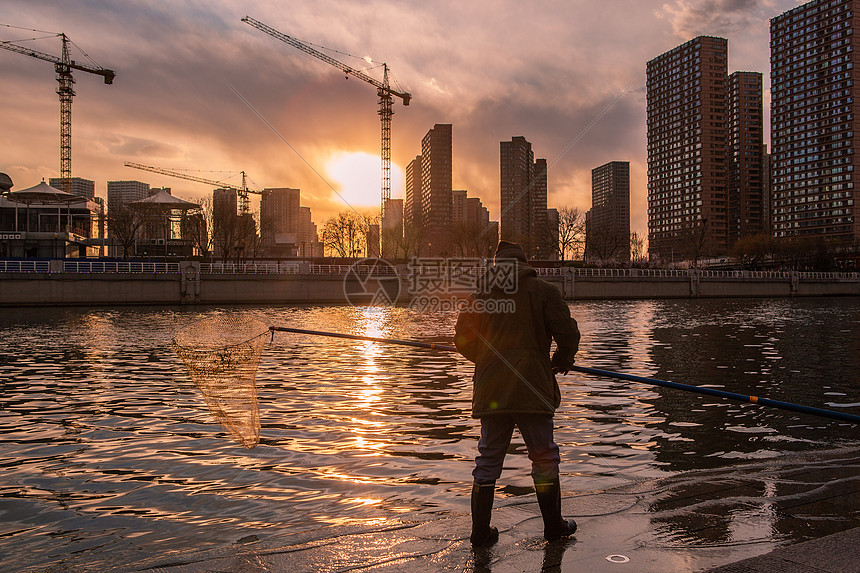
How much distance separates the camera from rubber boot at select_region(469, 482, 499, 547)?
5320mm

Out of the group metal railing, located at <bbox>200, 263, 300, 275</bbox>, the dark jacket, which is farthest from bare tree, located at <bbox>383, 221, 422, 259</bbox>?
the dark jacket

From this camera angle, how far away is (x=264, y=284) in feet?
242

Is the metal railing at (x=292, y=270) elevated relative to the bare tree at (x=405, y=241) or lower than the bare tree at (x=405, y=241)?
lower

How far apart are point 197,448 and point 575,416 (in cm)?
672

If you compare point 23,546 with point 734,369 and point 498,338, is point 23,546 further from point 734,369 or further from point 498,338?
point 734,369

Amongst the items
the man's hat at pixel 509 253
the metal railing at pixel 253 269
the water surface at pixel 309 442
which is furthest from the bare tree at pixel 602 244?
the man's hat at pixel 509 253

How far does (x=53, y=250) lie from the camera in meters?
93.9

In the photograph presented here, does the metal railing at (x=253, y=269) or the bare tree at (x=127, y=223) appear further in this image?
the bare tree at (x=127, y=223)

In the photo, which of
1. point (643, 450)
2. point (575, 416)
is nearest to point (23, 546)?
point (643, 450)

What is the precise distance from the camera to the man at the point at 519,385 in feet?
17.3

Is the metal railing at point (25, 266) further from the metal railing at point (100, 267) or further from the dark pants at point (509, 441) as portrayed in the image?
the dark pants at point (509, 441)

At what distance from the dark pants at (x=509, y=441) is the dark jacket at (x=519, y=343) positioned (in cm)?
13

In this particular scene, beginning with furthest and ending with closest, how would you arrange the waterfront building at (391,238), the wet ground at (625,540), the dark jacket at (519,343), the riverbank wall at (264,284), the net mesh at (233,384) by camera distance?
the waterfront building at (391,238), the riverbank wall at (264,284), the net mesh at (233,384), the dark jacket at (519,343), the wet ground at (625,540)

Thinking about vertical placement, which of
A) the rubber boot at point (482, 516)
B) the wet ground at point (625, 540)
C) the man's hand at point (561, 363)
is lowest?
the wet ground at point (625, 540)
